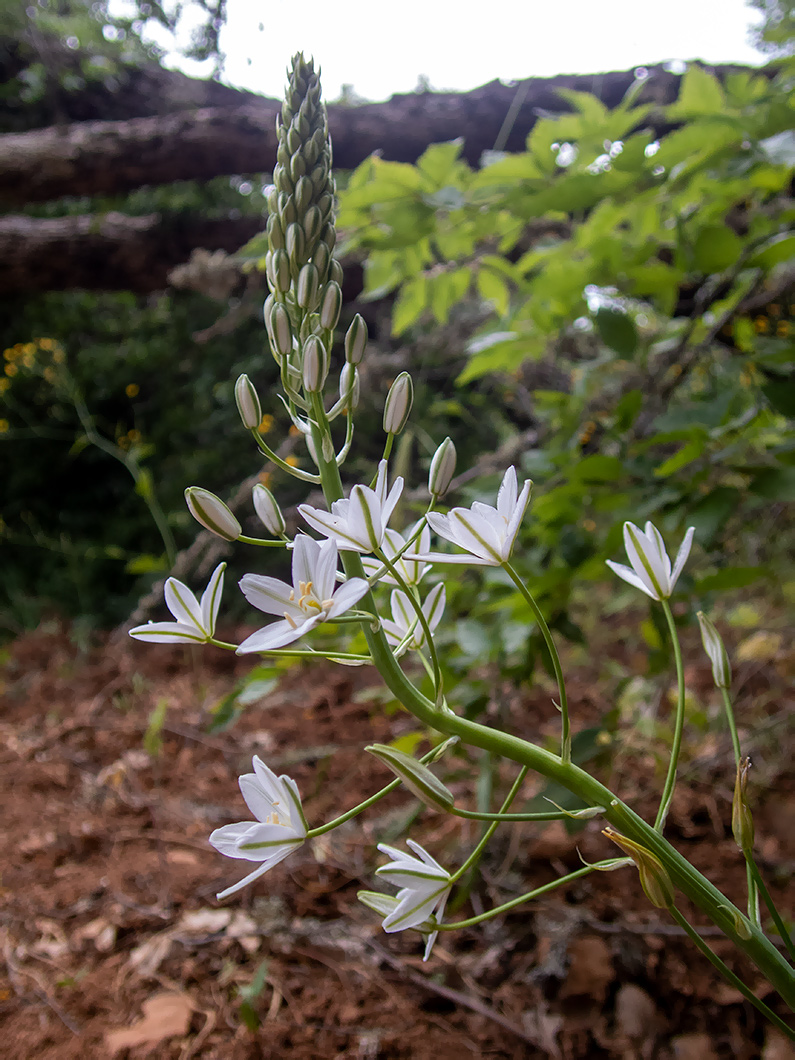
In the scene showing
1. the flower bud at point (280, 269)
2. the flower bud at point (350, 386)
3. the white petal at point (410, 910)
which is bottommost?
the white petal at point (410, 910)

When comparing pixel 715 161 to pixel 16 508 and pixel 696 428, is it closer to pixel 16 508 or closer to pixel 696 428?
pixel 696 428

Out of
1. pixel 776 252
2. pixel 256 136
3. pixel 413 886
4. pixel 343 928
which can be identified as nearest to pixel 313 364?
pixel 413 886

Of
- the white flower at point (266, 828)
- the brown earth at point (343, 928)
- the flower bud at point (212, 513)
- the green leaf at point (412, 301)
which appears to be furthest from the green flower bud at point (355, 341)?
the green leaf at point (412, 301)

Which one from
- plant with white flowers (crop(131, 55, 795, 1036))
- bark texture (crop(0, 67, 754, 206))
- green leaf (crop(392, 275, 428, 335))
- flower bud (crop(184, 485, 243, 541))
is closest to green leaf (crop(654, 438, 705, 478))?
plant with white flowers (crop(131, 55, 795, 1036))

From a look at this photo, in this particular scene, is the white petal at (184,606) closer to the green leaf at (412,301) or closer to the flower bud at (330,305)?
the flower bud at (330,305)

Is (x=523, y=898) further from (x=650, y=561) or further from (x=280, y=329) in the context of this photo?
(x=280, y=329)

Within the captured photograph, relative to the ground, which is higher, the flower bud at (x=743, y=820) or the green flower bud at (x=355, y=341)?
the green flower bud at (x=355, y=341)

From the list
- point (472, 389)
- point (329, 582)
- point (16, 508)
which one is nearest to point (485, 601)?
point (329, 582)
